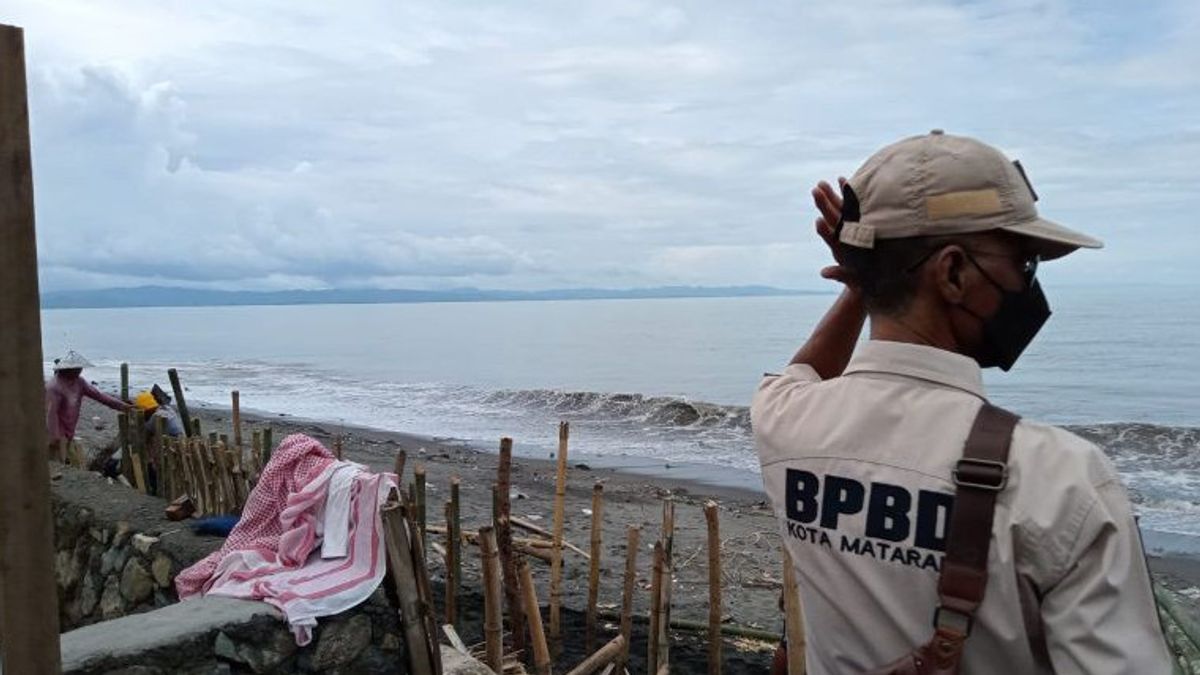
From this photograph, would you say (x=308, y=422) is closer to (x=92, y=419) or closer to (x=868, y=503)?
(x=92, y=419)

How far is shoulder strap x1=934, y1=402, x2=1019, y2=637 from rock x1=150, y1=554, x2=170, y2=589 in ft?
15.2

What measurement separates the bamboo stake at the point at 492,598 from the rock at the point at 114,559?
220cm

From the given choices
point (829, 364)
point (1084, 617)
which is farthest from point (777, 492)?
point (1084, 617)

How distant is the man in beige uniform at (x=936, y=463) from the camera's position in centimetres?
118

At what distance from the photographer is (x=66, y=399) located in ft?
27.7

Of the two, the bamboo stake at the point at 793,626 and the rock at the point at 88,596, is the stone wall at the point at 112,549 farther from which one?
the bamboo stake at the point at 793,626

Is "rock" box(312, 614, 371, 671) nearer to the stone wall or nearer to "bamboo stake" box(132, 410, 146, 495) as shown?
the stone wall

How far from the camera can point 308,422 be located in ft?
71.7

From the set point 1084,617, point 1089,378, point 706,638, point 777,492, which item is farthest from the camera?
point 1089,378

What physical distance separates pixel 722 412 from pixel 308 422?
29.6ft

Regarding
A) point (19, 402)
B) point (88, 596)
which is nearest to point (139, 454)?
point (88, 596)

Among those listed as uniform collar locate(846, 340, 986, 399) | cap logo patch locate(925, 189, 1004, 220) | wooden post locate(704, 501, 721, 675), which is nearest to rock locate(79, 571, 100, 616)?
wooden post locate(704, 501, 721, 675)

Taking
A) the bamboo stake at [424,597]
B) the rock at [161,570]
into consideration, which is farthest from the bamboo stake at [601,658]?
the rock at [161,570]

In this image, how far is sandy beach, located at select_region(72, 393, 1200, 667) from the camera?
7082mm
